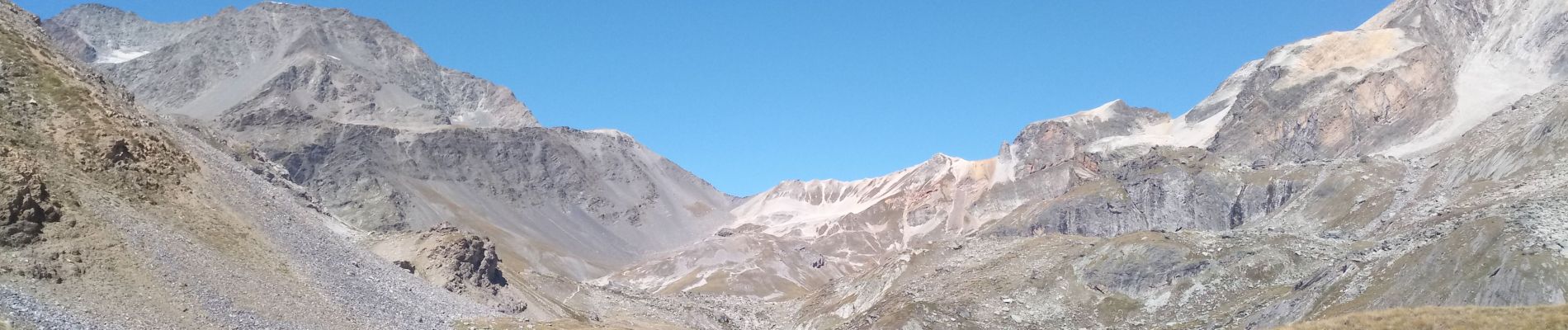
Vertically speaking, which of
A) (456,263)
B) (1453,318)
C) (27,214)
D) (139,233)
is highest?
(456,263)

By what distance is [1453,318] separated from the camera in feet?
143

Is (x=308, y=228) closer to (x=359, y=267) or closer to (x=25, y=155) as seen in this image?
(x=359, y=267)

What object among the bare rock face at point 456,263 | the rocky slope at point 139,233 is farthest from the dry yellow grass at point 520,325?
the bare rock face at point 456,263

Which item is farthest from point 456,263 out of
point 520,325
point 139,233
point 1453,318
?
point 1453,318

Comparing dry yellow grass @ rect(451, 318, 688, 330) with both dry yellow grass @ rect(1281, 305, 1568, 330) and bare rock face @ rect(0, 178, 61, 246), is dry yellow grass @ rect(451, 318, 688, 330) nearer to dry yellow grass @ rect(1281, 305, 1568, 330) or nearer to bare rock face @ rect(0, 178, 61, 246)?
bare rock face @ rect(0, 178, 61, 246)

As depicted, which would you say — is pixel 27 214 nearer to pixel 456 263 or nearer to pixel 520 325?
pixel 520 325

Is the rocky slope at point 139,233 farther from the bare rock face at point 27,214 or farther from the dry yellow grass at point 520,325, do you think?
the dry yellow grass at point 520,325

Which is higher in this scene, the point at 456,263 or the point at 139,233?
the point at 456,263

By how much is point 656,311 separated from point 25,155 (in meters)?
111

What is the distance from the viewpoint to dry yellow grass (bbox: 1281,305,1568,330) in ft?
137

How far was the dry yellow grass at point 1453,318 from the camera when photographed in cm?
4184

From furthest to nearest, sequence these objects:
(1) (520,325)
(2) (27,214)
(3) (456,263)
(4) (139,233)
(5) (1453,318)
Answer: (3) (456,263) < (1) (520,325) < (4) (139,233) < (2) (27,214) < (5) (1453,318)

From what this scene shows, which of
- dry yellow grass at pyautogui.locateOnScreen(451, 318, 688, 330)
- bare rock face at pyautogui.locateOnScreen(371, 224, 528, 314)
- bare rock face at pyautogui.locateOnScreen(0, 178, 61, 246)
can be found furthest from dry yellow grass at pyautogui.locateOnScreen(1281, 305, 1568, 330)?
bare rock face at pyautogui.locateOnScreen(371, 224, 528, 314)

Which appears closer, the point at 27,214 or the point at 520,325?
the point at 27,214
